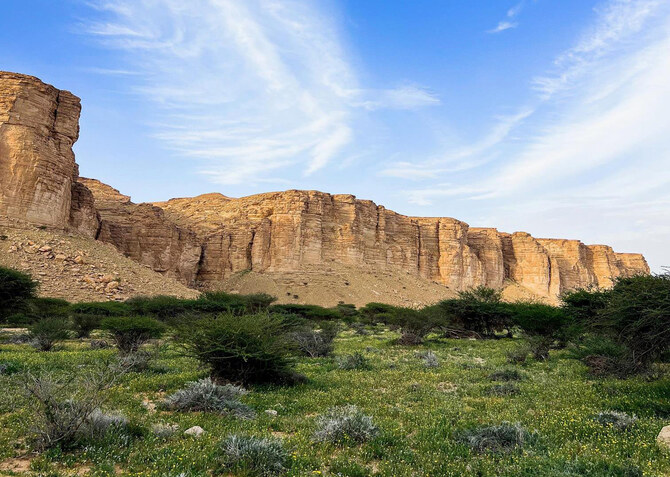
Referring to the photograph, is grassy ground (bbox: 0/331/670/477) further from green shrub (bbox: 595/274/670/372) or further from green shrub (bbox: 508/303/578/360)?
green shrub (bbox: 508/303/578/360)

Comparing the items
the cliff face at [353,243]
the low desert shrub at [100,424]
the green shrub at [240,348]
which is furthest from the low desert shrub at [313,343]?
the cliff face at [353,243]

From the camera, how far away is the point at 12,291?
22.8 meters

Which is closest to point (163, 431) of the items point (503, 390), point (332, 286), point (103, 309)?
point (503, 390)

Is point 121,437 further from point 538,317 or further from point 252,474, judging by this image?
point 538,317

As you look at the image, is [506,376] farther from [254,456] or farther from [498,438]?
[254,456]

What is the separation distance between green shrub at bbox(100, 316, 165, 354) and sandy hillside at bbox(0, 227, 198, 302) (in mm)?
27700

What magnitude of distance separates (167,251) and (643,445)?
69.5m

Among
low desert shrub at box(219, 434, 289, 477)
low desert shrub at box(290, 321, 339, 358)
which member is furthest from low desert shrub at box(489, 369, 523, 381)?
low desert shrub at box(219, 434, 289, 477)

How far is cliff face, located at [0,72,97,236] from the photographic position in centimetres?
4297

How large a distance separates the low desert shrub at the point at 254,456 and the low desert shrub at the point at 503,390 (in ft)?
20.7

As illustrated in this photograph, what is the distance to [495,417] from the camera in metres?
7.29

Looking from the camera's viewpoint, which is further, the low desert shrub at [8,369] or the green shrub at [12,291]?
the green shrub at [12,291]

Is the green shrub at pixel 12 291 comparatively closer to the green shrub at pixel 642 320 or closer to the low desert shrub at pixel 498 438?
the low desert shrub at pixel 498 438

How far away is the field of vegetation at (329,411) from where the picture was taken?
5000 millimetres
